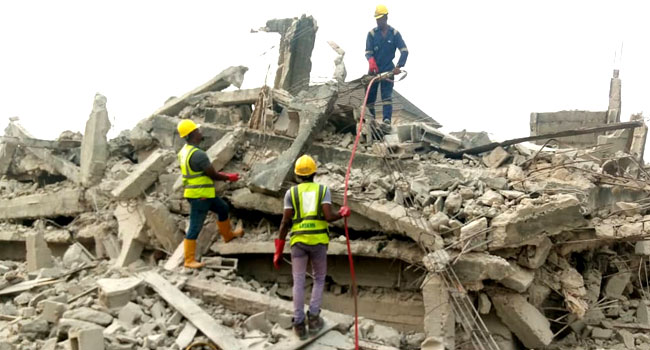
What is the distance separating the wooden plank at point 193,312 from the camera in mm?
4810

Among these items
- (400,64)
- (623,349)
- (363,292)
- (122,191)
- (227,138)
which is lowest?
(623,349)

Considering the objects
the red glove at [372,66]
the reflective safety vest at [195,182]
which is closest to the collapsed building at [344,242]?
the red glove at [372,66]

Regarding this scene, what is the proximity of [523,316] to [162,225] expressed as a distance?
4.25 meters

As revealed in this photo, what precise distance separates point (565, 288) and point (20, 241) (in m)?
7.66

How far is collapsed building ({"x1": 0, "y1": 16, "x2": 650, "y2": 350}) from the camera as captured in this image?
5.33 m

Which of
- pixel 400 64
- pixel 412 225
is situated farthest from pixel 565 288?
pixel 400 64

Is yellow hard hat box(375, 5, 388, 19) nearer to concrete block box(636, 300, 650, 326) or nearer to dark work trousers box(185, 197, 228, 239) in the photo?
dark work trousers box(185, 197, 228, 239)

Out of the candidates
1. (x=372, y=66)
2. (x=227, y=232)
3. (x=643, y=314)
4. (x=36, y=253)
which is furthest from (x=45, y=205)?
(x=643, y=314)

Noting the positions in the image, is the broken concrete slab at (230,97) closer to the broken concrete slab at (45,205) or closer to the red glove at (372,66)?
the red glove at (372,66)

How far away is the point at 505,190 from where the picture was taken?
20.9 ft

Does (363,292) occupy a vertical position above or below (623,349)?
above

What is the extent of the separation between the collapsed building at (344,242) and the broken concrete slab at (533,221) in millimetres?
14

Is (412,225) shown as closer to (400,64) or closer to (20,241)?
(400,64)

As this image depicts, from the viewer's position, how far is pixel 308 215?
4.81m
